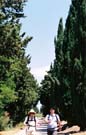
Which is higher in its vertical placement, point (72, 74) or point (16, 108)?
point (16, 108)

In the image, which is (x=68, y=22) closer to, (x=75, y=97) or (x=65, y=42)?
(x=65, y=42)

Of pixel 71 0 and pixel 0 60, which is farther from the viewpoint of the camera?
pixel 71 0

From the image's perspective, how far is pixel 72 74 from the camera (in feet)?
149

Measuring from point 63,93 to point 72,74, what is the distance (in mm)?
12433

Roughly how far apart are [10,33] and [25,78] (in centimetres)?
3745

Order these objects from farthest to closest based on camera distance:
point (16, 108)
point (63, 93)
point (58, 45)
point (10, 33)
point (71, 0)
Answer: point (16, 108) → point (58, 45) → point (63, 93) → point (71, 0) → point (10, 33)

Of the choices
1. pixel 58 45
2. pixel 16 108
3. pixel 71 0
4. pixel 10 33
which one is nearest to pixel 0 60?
pixel 10 33

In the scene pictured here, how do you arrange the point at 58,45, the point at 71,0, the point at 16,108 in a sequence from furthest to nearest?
the point at 16,108, the point at 58,45, the point at 71,0

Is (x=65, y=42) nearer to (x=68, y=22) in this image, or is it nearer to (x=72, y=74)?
(x=68, y=22)

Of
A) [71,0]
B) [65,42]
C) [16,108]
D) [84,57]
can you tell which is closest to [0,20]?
[84,57]

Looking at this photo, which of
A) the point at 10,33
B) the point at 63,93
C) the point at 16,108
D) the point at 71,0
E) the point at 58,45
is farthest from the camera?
the point at 16,108

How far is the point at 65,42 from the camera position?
58000 mm

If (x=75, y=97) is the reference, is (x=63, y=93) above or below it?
above

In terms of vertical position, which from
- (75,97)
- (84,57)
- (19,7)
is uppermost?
(19,7)
